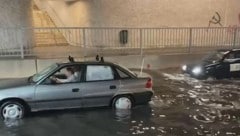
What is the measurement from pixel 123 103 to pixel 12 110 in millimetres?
2821

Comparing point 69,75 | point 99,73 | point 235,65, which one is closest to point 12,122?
point 69,75

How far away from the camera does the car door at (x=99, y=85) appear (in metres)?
9.27

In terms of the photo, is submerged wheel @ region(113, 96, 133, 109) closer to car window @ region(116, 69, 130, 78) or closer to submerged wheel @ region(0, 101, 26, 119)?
car window @ region(116, 69, 130, 78)

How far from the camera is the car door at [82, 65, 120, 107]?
9273 mm

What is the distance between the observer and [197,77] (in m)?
13.9

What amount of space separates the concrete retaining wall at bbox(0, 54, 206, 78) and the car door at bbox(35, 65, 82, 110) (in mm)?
5118

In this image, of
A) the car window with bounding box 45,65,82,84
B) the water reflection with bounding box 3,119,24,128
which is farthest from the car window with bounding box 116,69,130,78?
the water reflection with bounding box 3,119,24,128

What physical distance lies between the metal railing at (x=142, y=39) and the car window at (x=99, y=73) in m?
5.98

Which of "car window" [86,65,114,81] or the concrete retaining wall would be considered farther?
the concrete retaining wall

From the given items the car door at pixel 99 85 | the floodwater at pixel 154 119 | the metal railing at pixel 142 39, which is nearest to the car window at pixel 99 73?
the car door at pixel 99 85

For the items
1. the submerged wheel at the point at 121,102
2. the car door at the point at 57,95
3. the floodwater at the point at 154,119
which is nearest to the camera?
the floodwater at the point at 154,119

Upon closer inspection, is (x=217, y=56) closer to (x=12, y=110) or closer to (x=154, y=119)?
(x=154, y=119)

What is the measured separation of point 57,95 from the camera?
9.04m

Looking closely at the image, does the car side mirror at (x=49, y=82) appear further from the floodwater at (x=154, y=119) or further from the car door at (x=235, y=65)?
the car door at (x=235, y=65)
